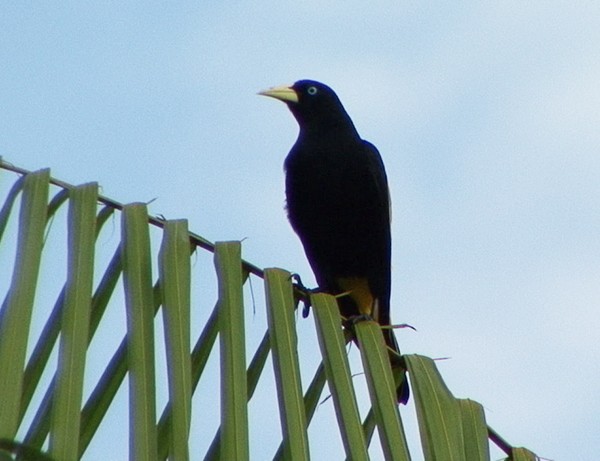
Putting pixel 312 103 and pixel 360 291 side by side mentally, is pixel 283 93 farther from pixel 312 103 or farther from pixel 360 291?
pixel 360 291

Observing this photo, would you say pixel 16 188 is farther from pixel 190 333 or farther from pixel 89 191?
pixel 190 333

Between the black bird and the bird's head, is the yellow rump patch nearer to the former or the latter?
the black bird

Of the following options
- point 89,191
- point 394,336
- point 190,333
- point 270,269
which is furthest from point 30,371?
point 394,336

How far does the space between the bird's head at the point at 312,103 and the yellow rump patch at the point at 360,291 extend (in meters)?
0.82

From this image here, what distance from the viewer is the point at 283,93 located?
5.90 m

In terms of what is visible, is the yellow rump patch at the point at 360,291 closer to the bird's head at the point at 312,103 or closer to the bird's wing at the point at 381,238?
the bird's wing at the point at 381,238

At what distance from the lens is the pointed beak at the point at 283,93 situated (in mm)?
5836

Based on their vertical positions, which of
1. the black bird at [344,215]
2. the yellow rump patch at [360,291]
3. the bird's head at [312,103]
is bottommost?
the yellow rump patch at [360,291]

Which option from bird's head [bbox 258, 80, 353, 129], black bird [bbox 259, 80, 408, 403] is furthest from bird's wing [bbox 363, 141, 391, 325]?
bird's head [bbox 258, 80, 353, 129]

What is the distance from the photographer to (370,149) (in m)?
5.17

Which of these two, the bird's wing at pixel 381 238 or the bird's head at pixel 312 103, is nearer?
the bird's wing at pixel 381 238

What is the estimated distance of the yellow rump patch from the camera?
512 cm

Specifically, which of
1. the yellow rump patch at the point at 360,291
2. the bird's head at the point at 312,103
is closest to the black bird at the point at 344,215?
the yellow rump patch at the point at 360,291

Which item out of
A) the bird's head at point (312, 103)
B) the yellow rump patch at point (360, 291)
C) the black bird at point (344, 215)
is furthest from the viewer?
the bird's head at point (312, 103)
